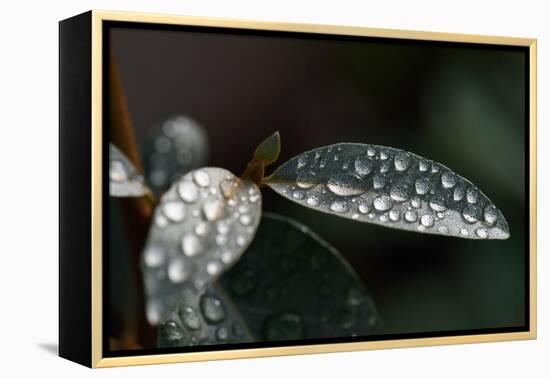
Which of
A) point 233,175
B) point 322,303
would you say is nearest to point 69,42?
point 233,175

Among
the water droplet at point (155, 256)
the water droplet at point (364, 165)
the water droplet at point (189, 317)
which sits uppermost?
the water droplet at point (364, 165)

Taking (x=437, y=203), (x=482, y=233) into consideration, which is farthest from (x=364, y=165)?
(x=482, y=233)

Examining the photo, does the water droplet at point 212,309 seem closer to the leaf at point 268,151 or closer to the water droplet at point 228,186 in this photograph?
the water droplet at point 228,186

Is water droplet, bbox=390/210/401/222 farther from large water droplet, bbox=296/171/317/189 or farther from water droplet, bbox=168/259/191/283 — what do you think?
water droplet, bbox=168/259/191/283

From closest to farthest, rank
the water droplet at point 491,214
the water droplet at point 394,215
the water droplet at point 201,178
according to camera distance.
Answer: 1. the water droplet at point 201,178
2. the water droplet at point 394,215
3. the water droplet at point 491,214

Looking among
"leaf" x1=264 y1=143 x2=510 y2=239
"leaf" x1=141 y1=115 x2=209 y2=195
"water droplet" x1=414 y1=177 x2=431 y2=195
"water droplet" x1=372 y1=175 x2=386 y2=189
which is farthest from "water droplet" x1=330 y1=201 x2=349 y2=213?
"leaf" x1=141 y1=115 x2=209 y2=195

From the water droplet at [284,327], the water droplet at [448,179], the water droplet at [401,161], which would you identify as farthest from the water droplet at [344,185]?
the water droplet at [284,327]
